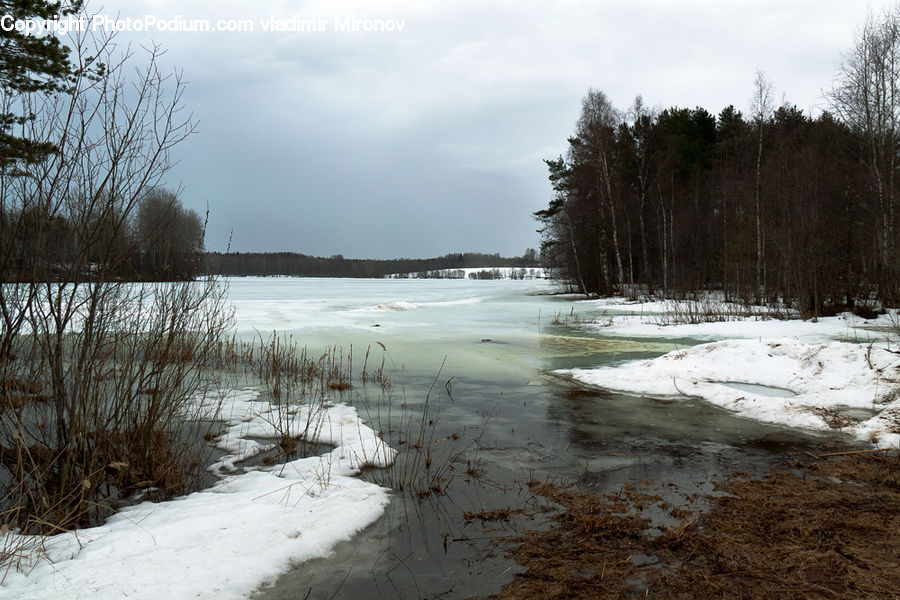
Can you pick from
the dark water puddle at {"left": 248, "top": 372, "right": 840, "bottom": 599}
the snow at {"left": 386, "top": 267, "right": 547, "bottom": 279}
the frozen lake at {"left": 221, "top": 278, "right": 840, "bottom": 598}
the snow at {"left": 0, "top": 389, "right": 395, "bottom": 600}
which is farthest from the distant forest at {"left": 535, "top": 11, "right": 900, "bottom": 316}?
the snow at {"left": 386, "top": 267, "right": 547, "bottom": 279}

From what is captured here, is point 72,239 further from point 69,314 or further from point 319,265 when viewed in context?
point 319,265

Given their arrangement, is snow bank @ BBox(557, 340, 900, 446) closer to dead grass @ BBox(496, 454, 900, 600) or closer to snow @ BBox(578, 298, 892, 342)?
dead grass @ BBox(496, 454, 900, 600)

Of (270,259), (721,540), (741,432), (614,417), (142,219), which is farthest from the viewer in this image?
(270,259)

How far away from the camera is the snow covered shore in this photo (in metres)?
6.63

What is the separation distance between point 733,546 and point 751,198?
82.1 feet

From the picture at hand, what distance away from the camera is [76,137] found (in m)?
3.76

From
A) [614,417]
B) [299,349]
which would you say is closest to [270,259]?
[299,349]

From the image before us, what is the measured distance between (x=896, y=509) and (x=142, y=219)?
6250mm

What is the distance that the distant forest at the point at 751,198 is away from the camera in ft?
57.7

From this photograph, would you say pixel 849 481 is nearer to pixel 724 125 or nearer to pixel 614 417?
pixel 614 417

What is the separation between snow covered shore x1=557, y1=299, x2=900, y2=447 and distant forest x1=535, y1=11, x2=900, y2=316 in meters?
9.11

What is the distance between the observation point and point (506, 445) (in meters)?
5.96

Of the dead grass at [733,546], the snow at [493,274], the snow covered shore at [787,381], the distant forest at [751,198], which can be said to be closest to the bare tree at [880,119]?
the distant forest at [751,198]

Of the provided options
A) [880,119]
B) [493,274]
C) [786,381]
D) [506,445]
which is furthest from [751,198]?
[493,274]
